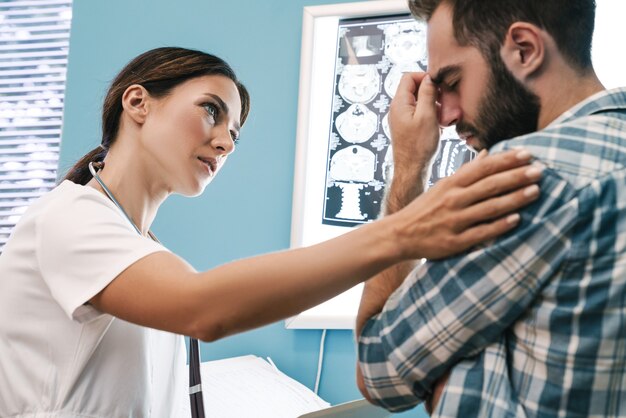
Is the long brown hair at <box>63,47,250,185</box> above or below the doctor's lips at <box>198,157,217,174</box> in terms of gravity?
above

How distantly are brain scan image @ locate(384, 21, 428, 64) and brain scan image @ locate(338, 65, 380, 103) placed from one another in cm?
7

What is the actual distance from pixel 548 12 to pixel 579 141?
0.79 feet

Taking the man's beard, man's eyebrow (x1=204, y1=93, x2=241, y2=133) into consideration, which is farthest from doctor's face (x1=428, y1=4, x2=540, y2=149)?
man's eyebrow (x1=204, y1=93, x2=241, y2=133)

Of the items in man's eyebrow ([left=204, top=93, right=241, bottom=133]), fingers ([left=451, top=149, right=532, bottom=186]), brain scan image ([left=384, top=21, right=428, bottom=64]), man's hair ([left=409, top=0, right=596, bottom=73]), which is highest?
brain scan image ([left=384, top=21, right=428, bottom=64])

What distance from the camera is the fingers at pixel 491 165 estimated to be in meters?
0.90

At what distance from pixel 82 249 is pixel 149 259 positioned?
4.8 inches

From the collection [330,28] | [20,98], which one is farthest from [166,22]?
[20,98]

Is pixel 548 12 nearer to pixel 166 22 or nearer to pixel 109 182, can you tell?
pixel 109 182

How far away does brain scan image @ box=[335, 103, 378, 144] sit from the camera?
2.22m

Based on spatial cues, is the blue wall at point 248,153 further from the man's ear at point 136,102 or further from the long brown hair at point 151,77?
the man's ear at point 136,102

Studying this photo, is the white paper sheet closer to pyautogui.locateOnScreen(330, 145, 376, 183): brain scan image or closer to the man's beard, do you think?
pyautogui.locateOnScreen(330, 145, 376, 183): brain scan image

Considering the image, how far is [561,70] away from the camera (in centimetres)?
106

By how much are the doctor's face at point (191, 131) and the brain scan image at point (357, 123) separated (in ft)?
2.01

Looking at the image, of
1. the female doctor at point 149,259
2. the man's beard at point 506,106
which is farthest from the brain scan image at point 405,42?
the man's beard at point 506,106
